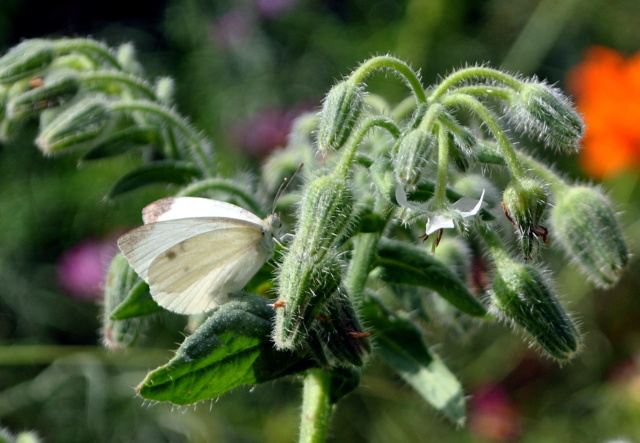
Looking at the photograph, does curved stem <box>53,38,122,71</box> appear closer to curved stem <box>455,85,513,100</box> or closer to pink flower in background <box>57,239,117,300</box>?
curved stem <box>455,85,513,100</box>

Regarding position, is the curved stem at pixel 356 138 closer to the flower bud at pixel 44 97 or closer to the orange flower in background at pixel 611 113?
the flower bud at pixel 44 97

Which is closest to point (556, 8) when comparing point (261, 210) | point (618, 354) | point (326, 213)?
point (618, 354)

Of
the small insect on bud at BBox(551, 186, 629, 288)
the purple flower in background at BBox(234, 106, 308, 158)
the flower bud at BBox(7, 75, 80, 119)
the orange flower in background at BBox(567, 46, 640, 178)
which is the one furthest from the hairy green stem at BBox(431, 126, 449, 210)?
the purple flower in background at BBox(234, 106, 308, 158)

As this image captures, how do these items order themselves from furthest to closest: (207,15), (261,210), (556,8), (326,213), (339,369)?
(207,15) → (556,8) → (261,210) → (339,369) → (326,213)

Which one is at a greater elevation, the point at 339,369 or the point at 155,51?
the point at 339,369

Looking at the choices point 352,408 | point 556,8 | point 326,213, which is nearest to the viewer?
point 326,213

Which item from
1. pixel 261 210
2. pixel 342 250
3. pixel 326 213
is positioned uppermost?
pixel 326 213

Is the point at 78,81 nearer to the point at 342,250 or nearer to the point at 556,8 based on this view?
the point at 342,250
